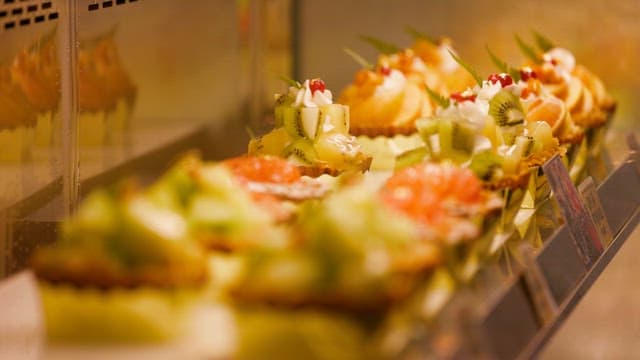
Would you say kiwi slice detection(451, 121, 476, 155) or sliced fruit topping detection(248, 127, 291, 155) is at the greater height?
kiwi slice detection(451, 121, 476, 155)

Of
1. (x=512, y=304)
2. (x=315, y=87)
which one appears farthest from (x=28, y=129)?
(x=512, y=304)

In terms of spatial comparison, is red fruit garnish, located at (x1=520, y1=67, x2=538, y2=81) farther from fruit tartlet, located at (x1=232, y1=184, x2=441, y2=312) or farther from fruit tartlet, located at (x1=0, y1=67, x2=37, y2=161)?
fruit tartlet, located at (x1=232, y1=184, x2=441, y2=312)

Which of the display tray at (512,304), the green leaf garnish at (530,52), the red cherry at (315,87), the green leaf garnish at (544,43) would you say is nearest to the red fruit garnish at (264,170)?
the display tray at (512,304)

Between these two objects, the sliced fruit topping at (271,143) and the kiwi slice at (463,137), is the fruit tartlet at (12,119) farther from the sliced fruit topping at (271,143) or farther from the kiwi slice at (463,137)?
the kiwi slice at (463,137)

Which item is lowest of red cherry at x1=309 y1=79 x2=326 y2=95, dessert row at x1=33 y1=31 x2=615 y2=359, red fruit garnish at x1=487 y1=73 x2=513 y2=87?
red cherry at x1=309 y1=79 x2=326 y2=95

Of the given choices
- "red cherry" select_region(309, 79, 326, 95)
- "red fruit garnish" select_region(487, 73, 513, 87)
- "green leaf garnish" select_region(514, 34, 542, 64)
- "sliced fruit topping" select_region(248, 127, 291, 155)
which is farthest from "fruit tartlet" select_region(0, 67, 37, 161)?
"green leaf garnish" select_region(514, 34, 542, 64)

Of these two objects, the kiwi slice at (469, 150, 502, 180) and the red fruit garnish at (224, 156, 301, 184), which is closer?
the red fruit garnish at (224, 156, 301, 184)
